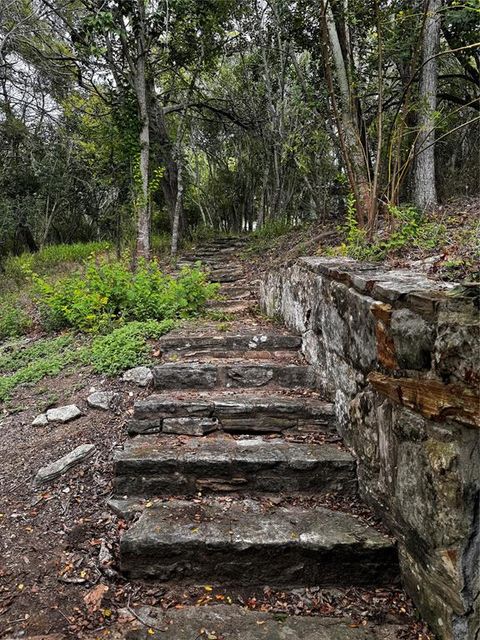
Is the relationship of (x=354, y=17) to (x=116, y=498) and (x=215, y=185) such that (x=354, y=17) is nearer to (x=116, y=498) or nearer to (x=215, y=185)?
(x=116, y=498)

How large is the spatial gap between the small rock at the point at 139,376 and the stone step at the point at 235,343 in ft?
1.39

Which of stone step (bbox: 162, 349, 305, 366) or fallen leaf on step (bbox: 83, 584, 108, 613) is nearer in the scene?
fallen leaf on step (bbox: 83, 584, 108, 613)

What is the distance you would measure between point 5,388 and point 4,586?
2298mm

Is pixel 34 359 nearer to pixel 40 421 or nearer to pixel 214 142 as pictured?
pixel 40 421

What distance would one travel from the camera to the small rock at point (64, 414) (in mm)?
3346

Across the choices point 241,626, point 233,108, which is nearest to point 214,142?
point 233,108

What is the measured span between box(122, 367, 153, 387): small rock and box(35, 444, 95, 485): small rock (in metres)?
0.77

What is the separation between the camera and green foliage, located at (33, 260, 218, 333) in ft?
16.2

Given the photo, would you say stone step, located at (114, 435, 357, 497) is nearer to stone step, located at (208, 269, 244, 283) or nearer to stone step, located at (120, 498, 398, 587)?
stone step, located at (120, 498, 398, 587)

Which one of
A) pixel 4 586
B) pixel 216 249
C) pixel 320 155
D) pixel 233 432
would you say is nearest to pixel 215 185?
pixel 216 249

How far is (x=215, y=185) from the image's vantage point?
55.0 ft

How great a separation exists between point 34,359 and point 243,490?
3.07 meters

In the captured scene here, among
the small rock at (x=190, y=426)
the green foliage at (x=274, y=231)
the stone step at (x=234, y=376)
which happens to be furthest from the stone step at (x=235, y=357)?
the green foliage at (x=274, y=231)

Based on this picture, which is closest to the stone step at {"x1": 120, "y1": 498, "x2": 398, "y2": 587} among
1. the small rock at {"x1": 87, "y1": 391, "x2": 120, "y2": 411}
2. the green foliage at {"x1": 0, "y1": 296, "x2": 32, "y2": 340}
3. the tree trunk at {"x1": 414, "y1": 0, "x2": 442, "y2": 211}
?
the small rock at {"x1": 87, "y1": 391, "x2": 120, "y2": 411}
